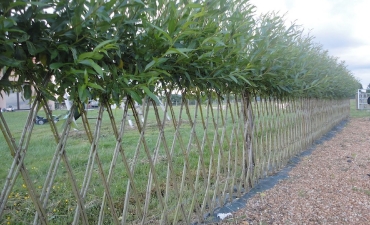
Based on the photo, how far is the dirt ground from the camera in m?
3.28

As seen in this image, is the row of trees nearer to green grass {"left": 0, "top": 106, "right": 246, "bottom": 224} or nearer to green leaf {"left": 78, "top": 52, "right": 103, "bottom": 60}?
green leaf {"left": 78, "top": 52, "right": 103, "bottom": 60}

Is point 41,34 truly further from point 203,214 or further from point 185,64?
point 203,214

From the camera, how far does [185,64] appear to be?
85.3 inches

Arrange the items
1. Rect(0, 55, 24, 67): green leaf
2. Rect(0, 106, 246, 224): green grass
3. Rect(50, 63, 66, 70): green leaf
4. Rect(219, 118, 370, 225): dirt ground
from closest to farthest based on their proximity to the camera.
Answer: Rect(0, 55, 24, 67): green leaf
Rect(50, 63, 66, 70): green leaf
Rect(0, 106, 246, 224): green grass
Rect(219, 118, 370, 225): dirt ground

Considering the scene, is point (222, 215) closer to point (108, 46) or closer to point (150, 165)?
point (150, 165)

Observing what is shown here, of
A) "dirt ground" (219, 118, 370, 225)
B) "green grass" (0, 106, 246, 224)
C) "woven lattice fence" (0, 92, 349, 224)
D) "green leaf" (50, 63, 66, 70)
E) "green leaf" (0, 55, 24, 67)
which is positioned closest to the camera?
"green leaf" (0, 55, 24, 67)

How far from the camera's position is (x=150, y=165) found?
2.30m

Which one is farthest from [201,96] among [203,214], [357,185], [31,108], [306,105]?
[306,105]

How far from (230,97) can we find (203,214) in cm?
141

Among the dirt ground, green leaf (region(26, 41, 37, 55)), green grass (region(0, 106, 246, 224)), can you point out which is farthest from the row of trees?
the dirt ground

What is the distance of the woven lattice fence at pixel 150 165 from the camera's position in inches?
67.2

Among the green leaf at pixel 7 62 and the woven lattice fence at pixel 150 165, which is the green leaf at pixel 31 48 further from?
the woven lattice fence at pixel 150 165

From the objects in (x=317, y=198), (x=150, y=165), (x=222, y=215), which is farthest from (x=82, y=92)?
(x=317, y=198)

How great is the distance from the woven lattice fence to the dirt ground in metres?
0.33
